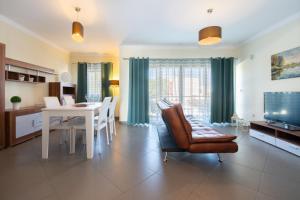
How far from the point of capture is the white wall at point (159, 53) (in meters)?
4.75

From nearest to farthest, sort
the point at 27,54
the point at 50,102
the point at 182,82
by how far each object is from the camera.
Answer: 1. the point at 50,102
2. the point at 27,54
3. the point at 182,82

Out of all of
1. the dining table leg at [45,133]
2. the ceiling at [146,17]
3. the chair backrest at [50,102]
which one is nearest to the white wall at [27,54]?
the ceiling at [146,17]

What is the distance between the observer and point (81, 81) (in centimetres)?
535

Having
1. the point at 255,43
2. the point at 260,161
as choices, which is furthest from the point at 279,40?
the point at 260,161

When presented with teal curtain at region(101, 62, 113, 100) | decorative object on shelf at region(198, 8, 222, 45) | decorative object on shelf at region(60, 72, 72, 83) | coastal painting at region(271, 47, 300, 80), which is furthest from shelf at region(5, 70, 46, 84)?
coastal painting at region(271, 47, 300, 80)

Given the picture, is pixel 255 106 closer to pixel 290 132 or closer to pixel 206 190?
pixel 290 132

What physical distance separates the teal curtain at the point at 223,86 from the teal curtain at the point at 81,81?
4.28 m

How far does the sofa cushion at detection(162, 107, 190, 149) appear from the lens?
204 centimetres

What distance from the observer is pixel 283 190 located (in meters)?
1.54

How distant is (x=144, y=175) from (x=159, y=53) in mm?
3830

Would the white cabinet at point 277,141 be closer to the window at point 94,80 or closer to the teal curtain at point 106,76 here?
the teal curtain at point 106,76

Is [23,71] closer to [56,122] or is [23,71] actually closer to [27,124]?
[27,124]

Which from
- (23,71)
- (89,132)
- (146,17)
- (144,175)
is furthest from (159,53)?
(144,175)

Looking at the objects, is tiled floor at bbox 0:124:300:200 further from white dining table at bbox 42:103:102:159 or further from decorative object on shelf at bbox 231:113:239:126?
decorative object on shelf at bbox 231:113:239:126
